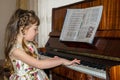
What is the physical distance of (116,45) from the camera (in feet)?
5.61

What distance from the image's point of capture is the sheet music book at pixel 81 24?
6.29 feet

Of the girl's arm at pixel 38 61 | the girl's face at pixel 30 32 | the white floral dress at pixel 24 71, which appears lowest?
the white floral dress at pixel 24 71

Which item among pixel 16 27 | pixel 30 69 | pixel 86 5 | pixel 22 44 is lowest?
pixel 30 69

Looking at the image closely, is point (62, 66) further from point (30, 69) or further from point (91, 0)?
point (91, 0)

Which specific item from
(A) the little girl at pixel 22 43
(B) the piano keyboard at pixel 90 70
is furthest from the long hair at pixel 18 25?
(B) the piano keyboard at pixel 90 70

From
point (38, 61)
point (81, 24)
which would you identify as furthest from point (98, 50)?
point (38, 61)

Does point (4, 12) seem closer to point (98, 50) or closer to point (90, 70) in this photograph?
point (98, 50)

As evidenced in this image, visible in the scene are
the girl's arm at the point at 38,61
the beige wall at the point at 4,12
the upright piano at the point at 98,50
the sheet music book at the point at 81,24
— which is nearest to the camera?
the upright piano at the point at 98,50

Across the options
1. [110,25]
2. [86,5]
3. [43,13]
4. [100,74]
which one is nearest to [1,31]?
[43,13]

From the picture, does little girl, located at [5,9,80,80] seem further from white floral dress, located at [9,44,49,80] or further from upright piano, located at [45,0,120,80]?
upright piano, located at [45,0,120,80]

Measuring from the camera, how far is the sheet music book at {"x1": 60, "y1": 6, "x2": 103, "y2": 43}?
6.29ft

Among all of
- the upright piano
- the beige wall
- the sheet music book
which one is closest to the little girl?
the upright piano

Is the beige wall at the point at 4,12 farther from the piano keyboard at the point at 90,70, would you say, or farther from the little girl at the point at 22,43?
the piano keyboard at the point at 90,70

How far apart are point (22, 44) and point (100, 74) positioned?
2.17 ft
